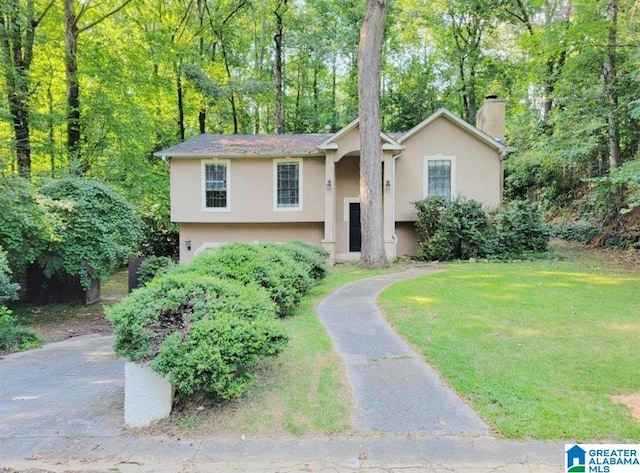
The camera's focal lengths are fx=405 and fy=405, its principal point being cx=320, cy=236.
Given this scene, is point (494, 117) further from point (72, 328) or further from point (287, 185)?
point (72, 328)

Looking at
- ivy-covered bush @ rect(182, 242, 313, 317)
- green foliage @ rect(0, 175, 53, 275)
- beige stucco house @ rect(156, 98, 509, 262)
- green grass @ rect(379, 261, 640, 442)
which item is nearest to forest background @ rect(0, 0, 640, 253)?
green foliage @ rect(0, 175, 53, 275)

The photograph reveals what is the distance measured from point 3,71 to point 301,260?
12231 millimetres

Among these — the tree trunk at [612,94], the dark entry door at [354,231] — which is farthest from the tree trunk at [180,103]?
the tree trunk at [612,94]

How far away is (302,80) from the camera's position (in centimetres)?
3111

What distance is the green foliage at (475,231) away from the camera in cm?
1459

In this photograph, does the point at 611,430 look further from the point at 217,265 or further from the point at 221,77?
the point at 221,77

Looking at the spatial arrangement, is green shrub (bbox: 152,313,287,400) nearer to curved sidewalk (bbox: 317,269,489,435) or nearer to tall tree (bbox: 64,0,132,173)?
curved sidewalk (bbox: 317,269,489,435)

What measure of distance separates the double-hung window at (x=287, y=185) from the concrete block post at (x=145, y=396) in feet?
41.3

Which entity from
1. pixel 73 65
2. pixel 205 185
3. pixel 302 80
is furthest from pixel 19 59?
pixel 302 80

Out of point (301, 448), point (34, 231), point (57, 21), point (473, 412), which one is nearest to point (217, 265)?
point (301, 448)

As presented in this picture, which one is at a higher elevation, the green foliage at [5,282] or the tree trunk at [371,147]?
the tree trunk at [371,147]

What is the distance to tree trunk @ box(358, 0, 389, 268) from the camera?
12906 millimetres

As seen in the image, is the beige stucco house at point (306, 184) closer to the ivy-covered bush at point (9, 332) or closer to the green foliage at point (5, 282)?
the green foliage at point (5, 282)

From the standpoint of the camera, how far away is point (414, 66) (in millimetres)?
29906
